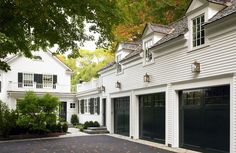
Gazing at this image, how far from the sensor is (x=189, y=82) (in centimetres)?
1373

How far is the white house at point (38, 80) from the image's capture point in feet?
108

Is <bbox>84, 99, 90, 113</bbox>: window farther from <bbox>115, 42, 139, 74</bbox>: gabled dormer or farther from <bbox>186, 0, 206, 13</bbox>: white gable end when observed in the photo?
<bbox>186, 0, 206, 13</bbox>: white gable end

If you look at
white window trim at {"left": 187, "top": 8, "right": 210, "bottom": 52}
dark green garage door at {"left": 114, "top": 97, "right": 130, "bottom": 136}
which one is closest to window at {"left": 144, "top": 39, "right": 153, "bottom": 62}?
white window trim at {"left": 187, "top": 8, "right": 210, "bottom": 52}

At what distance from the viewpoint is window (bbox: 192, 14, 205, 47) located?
42.5 ft

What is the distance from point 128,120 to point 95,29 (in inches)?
414

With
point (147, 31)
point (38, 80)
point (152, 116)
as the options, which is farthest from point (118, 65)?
point (38, 80)

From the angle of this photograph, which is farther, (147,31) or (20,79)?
(20,79)

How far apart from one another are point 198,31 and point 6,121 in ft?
46.3

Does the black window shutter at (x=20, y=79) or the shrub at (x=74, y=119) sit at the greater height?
the black window shutter at (x=20, y=79)

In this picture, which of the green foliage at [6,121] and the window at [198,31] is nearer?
the window at [198,31]

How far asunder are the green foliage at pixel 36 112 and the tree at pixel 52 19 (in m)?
10.8

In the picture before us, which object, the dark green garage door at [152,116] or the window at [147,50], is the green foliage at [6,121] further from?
the window at [147,50]

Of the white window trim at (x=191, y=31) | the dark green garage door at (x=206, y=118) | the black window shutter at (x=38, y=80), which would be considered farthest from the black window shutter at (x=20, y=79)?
the white window trim at (x=191, y=31)

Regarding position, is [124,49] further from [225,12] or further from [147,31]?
[225,12]
